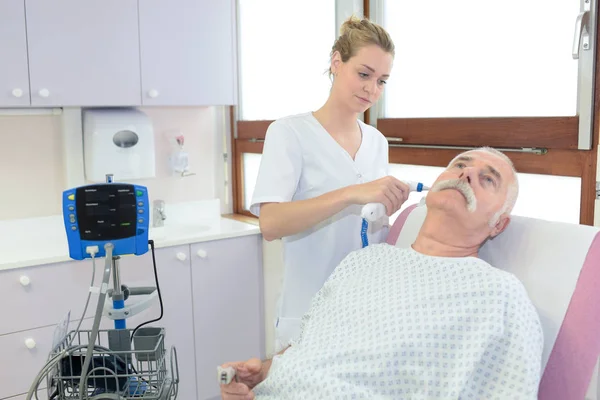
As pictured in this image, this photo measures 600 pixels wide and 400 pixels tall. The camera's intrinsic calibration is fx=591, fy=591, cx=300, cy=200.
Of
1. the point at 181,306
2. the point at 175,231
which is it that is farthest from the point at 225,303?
the point at 175,231

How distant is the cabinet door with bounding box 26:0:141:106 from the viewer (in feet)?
7.28

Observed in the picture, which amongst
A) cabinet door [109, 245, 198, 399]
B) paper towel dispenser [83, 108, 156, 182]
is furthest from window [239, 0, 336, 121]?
cabinet door [109, 245, 198, 399]

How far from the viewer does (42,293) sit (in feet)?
6.95

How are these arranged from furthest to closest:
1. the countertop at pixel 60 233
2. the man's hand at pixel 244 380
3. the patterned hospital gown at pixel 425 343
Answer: the countertop at pixel 60 233 → the man's hand at pixel 244 380 → the patterned hospital gown at pixel 425 343

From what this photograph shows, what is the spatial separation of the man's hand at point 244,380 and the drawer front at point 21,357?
3.58ft

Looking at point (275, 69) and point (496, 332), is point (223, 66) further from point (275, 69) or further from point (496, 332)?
point (496, 332)

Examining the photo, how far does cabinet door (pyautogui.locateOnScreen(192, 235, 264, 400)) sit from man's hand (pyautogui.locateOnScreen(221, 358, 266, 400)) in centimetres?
111

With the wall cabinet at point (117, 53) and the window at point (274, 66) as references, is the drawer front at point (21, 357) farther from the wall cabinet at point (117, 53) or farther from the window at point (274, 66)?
the window at point (274, 66)

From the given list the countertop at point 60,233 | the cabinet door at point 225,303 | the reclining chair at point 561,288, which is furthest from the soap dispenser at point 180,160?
the reclining chair at point 561,288

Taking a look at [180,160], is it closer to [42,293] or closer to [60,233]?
[60,233]

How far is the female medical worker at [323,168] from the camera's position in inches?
60.5

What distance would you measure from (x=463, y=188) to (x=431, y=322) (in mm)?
332

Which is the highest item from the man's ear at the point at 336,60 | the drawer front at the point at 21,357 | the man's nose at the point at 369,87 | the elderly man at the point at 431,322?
the man's ear at the point at 336,60

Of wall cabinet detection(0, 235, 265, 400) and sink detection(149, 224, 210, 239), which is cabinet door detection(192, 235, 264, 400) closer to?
wall cabinet detection(0, 235, 265, 400)
